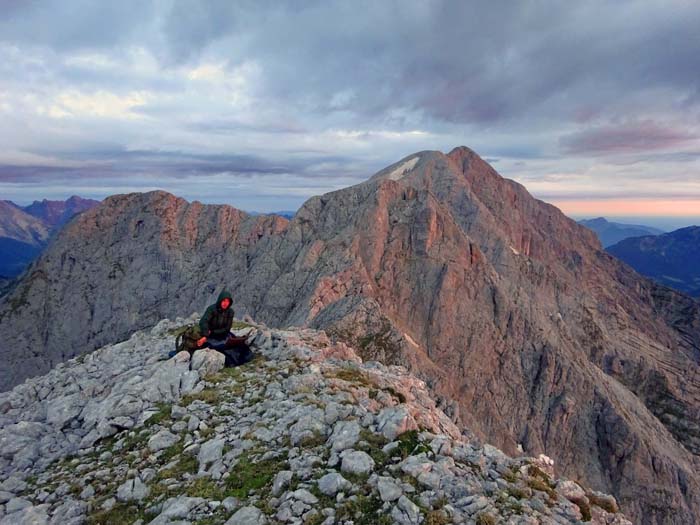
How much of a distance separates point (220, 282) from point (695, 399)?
4946 inches

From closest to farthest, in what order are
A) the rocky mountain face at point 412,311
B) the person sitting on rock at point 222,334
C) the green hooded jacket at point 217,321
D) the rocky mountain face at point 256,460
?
the rocky mountain face at point 256,460 → the person sitting on rock at point 222,334 → the green hooded jacket at point 217,321 → the rocky mountain face at point 412,311

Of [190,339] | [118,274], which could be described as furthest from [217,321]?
[118,274]

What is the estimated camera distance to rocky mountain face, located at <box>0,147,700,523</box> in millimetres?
87062

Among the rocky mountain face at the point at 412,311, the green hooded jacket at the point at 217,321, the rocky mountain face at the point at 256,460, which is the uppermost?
the green hooded jacket at the point at 217,321

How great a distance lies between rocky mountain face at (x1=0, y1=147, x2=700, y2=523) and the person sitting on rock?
6273cm

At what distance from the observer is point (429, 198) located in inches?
4326

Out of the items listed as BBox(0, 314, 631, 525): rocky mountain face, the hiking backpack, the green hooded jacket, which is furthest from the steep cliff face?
BBox(0, 314, 631, 525): rocky mountain face

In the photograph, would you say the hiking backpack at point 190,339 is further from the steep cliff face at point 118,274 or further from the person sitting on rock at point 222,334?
the steep cliff face at point 118,274

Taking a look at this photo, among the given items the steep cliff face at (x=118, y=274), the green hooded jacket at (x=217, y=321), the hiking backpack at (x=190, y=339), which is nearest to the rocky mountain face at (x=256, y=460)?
the hiking backpack at (x=190, y=339)

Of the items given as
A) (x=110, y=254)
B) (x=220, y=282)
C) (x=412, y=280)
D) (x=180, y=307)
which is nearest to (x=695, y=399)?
(x=412, y=280)

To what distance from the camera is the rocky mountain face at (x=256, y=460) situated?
372 inches

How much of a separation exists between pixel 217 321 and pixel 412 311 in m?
83.8

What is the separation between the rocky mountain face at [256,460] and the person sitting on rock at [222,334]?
2.73ft

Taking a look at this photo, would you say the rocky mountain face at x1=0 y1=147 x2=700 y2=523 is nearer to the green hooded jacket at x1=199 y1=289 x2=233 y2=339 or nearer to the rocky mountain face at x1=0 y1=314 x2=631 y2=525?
the green hooded jacket at x1=199 y1=289 x2=233 y2=339
